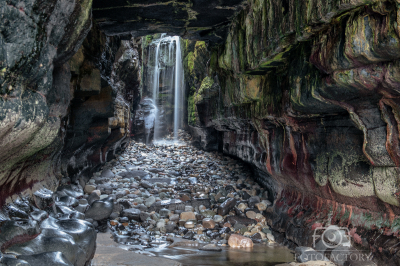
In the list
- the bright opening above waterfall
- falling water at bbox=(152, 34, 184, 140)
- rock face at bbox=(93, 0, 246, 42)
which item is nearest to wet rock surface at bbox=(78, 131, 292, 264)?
rock face at bbox=(93, 0, 246, 42)

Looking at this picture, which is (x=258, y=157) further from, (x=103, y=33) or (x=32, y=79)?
(x=32, y=79)

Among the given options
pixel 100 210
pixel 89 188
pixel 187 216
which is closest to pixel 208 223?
pixel 187 216

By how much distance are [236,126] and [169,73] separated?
13720mm

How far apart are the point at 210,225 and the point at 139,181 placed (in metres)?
3.86

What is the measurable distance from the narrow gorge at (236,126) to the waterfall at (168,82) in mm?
11560

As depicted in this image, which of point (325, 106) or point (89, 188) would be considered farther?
point (89, 188)

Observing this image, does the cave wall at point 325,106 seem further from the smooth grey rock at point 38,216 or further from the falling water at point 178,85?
the falling water at point 178,85

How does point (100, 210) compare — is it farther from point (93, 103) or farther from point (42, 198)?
point (93, 103)

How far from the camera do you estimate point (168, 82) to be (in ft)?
68.5

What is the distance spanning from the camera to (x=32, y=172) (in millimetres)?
4102
